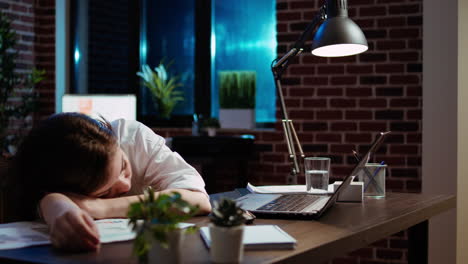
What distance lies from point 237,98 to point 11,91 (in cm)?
172

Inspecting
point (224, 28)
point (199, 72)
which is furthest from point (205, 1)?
point (199, 72)

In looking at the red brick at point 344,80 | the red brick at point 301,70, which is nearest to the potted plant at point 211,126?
the red brick at point 301,70

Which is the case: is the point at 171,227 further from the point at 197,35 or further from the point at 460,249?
the point at 197,35

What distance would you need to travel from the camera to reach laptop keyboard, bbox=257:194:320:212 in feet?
5.07

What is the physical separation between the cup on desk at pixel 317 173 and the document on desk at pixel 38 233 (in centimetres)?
74

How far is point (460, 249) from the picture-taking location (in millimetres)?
3230

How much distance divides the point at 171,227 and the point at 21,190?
671 millimetres

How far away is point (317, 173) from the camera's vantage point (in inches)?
78.2

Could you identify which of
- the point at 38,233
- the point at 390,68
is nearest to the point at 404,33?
the point at 390,68

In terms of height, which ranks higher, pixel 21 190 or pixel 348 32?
pixel 348 32

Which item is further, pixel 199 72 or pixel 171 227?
pixel 199 72

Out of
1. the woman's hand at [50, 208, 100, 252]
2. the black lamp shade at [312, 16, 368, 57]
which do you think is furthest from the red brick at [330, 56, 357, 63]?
the woman's hand at [50, 208, 100, 252]

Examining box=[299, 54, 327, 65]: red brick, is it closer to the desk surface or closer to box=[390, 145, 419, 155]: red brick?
box=[390, 145, 419, 155]: red brick

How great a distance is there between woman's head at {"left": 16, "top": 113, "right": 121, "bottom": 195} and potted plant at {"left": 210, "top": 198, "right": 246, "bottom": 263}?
455 mm
